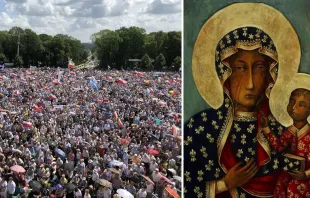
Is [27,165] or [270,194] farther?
[27,165]

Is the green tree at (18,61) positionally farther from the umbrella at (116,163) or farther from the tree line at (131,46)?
the umbrella at (116,163)

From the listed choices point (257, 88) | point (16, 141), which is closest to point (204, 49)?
point (257, 88)

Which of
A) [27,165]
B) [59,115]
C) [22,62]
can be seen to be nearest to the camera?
[27,165]

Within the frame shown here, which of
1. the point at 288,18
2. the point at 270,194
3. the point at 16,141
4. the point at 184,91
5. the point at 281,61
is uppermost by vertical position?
the point at 288,18

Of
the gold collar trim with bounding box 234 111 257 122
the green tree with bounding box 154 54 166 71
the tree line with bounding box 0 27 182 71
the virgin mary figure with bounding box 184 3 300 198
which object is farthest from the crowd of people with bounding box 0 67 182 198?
the tree line with bounding box 0 27 182 71

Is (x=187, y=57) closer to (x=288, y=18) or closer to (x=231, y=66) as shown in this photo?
(x=231, y=66)

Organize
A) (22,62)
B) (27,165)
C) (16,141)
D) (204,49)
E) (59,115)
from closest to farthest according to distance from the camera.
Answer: (204,49), (27,165), (16,141), (59,115), (22,62)

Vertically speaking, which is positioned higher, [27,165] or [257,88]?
[257,88]
